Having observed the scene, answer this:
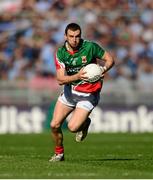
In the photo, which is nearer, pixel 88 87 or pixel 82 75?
pixel 82 75

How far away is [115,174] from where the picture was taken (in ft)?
34.3

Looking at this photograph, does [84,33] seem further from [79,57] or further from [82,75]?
[82,75]

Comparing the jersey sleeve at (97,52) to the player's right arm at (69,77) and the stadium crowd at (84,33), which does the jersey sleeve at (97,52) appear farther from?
the stadium crowd at (84,33)

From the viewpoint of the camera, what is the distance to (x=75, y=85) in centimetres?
1298

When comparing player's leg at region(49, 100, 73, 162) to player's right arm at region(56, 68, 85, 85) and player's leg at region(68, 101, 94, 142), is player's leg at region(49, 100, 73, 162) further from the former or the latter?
player's right arm at region(56, 68, 85, 85)

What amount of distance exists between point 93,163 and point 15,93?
15.2m

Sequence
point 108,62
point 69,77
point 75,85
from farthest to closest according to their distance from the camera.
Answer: point 75,85, point 108,62, point 69,77

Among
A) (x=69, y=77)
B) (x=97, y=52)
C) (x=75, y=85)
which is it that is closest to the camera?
(x=69, y=77)

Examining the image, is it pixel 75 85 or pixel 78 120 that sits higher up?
pixel 75 85

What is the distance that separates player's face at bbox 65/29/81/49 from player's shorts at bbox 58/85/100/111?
842mm

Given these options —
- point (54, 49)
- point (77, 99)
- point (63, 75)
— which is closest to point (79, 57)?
point (63, 75)

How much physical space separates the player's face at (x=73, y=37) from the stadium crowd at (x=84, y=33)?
17378 mm

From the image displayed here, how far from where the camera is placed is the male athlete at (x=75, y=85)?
12695mm

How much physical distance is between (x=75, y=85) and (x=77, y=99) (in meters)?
0.24
